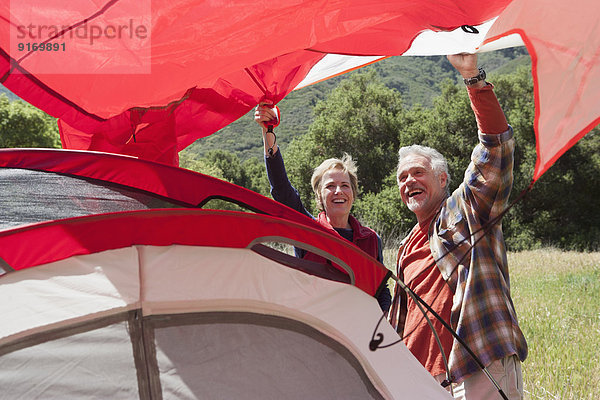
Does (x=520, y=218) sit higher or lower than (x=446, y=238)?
higher

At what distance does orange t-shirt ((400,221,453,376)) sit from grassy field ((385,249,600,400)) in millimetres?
1871

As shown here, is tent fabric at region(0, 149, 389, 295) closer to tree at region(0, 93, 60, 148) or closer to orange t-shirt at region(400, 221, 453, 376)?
orange t-shirt at region(400, 221, 453, 376)

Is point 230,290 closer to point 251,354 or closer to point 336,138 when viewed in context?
point 251,354

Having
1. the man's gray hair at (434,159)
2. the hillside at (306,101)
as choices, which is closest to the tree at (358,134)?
the man's gray hair at (434,159)

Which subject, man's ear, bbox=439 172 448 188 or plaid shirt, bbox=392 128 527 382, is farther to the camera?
man's ear, bbox=439 172 448 188

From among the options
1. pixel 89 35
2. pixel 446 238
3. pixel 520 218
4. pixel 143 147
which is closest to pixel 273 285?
pixel 446 238

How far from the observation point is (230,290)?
5.69 ft

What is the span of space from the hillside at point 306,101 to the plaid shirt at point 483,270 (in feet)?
175

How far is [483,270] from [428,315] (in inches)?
12.3

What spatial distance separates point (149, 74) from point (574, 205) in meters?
23.2

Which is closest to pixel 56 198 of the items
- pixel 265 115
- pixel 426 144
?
pixel 265 115

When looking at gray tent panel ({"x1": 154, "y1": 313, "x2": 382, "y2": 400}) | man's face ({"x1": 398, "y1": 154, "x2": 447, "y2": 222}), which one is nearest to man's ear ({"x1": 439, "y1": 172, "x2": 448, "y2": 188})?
man's face ({"x1": 398, "y1": 154, "x2": 447, "y2": 222})

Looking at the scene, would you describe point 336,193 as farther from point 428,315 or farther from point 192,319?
point 192,319

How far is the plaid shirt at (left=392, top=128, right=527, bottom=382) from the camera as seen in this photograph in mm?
2072
